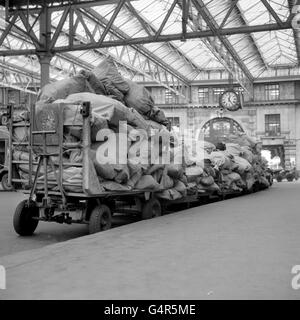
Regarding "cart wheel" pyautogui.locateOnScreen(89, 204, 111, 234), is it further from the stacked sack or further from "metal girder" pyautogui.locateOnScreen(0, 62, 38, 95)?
"metal girder" pyautogui.locateOnScreen(0, 62, 38, 95)

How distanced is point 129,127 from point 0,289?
3.73m

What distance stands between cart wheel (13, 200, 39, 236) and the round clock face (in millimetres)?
18137

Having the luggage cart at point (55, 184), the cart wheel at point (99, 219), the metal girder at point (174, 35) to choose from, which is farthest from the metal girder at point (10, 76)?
the cart wheel at point (99, 219)

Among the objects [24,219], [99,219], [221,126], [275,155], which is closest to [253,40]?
[221,126]

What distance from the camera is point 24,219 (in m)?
6.24

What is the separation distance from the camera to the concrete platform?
3027mm

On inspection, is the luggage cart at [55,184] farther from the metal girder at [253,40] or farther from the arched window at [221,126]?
the arched window at [221,126]

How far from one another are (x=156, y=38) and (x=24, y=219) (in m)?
8.29

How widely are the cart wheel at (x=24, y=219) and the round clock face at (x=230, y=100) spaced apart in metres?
18.1

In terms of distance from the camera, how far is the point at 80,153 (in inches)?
228

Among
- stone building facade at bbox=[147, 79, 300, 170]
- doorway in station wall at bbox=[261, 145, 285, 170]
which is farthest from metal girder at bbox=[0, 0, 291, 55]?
doorway in station wall at bbox=[261, 145, 285, 170]

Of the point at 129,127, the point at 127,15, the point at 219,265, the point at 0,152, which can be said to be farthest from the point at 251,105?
the point at 219,265
